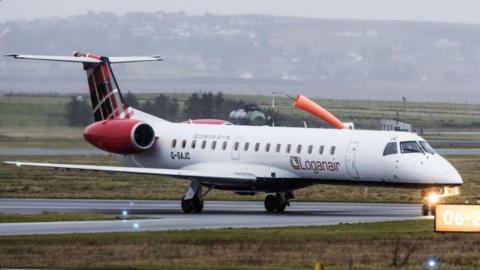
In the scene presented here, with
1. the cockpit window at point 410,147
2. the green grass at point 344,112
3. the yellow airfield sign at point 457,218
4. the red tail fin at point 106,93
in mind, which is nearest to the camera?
the yellow airfield sign at point 457,218

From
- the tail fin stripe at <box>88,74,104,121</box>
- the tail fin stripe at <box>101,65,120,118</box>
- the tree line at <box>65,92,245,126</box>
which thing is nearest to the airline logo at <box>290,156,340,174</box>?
the tail fin stripe at <box>101,65,120,118</box>

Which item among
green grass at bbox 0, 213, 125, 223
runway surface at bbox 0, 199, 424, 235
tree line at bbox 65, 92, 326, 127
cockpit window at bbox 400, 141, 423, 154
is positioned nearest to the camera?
runway surface at bbox 0, 199, 424, 235

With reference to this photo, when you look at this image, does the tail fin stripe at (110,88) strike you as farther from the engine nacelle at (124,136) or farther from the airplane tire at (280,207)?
the airplane tire at (280,207)

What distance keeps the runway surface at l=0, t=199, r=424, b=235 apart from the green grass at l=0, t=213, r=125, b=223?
108cm

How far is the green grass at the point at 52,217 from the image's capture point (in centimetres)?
4203

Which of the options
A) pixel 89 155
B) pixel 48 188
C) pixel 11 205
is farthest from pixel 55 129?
pixel 11 205

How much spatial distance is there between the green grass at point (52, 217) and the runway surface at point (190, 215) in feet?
3.53

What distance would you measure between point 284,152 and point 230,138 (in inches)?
106

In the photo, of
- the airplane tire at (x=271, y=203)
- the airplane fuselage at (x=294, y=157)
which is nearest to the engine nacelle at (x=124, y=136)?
the airplane fuselage at (x=294, y=157)

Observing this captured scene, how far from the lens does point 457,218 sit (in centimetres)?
3027

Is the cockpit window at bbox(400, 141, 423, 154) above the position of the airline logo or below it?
above

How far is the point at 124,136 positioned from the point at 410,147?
421 inches

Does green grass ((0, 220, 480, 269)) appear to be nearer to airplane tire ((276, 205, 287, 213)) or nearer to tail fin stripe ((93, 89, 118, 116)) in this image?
airplane tire ((276, 205, 287, 213))

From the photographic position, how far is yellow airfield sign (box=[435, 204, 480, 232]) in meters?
30.0
